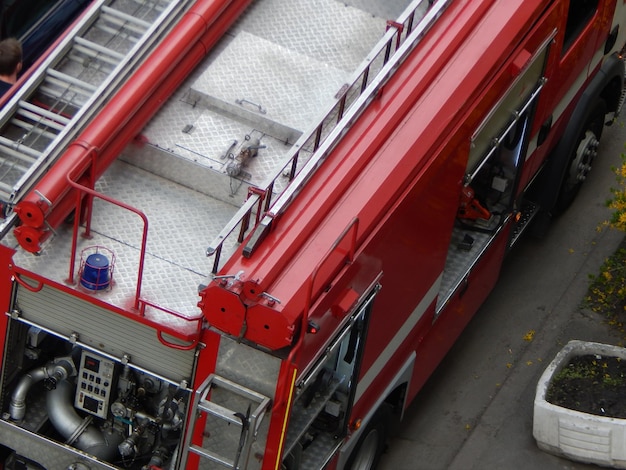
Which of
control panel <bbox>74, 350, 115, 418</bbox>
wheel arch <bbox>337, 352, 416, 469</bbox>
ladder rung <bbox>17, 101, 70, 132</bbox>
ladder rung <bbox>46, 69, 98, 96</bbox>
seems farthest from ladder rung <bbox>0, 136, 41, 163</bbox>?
wheel arch <bbox>337, 352, 416, 469</bbox>

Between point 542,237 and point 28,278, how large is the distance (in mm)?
5357

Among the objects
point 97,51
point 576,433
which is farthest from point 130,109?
point 576,433

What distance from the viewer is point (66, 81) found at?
29.5ft

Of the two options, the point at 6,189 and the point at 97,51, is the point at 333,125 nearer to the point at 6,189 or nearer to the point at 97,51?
the point at 97,51

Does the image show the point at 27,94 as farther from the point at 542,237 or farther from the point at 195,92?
the point at 542,237

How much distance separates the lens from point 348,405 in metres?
8.80

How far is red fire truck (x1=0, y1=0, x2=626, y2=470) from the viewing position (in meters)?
7.96

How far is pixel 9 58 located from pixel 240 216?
272cm

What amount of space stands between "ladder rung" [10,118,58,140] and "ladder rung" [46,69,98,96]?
14.4 inches

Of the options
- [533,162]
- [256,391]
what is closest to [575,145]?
[533,162]

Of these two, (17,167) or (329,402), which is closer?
(17,167)

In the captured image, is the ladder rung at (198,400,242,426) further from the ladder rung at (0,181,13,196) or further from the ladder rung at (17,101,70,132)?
the ladder rung at (17,101,70,132)

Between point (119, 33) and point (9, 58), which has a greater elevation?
point (119, 33)

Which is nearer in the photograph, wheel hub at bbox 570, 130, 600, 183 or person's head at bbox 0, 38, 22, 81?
person's head at bbox 0, 38, 22, 81
